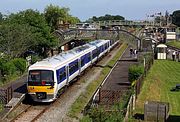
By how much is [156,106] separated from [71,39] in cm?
4217

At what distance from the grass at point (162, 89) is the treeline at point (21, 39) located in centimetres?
1082

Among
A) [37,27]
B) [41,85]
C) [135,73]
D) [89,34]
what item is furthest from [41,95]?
[89,34]

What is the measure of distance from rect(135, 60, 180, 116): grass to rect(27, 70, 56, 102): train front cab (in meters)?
4.91

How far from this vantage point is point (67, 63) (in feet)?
88.3

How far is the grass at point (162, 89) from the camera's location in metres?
25.6

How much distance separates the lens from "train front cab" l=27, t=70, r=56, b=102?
76.2ft

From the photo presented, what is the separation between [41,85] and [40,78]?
0.45 m

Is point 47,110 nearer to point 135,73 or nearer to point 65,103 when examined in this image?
point 65,103

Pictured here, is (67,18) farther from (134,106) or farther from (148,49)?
(134,106)

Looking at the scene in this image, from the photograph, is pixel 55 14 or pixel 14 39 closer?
pixel 14 39

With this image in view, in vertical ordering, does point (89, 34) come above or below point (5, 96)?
above

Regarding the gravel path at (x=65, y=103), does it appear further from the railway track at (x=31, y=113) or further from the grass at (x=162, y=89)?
the grass at (x=162, y=89)

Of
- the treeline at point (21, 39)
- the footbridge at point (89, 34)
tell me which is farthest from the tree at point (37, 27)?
the footbridge at point (89, 34)

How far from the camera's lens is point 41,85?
76.2 ft
